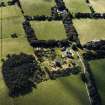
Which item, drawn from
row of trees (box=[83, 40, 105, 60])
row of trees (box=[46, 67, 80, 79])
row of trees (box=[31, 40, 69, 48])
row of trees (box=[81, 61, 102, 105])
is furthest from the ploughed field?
row of trees (box=[83, 40, 105, 60])

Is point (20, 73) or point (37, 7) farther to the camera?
point (37, 7)

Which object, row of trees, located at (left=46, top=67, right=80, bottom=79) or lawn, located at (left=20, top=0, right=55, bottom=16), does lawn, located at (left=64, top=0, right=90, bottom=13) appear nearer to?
lawn, located at (left=20, top=0, right=55, bottom=16)

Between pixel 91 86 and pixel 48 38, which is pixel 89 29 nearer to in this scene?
pixel 48 38

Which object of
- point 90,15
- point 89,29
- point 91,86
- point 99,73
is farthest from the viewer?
point 90,15

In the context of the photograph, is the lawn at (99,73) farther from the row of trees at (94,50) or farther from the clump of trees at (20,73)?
the clump of trees at (20,73)

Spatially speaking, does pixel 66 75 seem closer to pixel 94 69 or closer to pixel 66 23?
pixel 94 69

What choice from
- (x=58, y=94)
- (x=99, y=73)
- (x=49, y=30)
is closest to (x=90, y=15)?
(x=49, y=30)

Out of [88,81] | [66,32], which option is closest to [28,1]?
[66,32]
